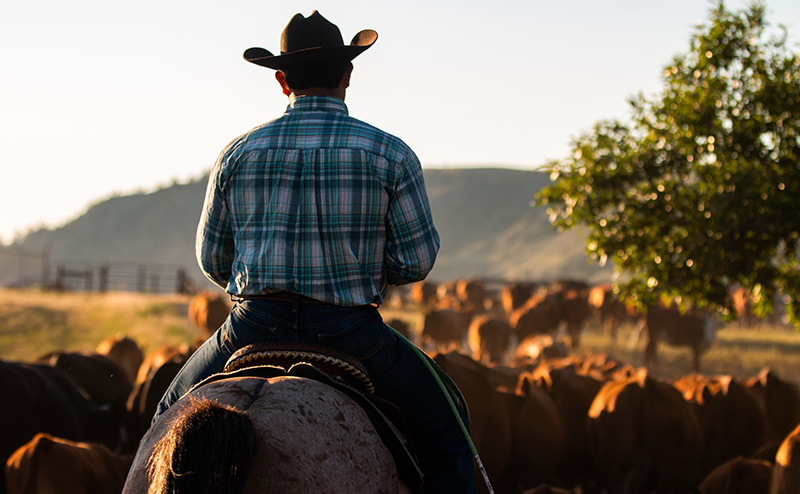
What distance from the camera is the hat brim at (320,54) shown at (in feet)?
10.4

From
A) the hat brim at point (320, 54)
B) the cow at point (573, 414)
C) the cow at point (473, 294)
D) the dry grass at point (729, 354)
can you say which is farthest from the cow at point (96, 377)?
the cow at point (473, 294)

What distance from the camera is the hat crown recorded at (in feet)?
10.6

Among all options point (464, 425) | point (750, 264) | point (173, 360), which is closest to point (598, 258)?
point (750, 264)

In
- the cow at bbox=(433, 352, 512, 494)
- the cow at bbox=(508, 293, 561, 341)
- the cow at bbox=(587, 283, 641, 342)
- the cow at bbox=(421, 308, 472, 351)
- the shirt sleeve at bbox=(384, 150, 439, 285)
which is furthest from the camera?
the cow at bbox=(587, 283, 641, 342)

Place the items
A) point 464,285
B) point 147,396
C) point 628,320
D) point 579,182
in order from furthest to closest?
point 464,285
point 628,320
point 579,182
point 147,396

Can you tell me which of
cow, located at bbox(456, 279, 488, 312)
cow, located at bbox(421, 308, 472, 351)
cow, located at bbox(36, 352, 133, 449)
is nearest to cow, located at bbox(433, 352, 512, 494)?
cow, located at bbox(36, 352, 133, 449)

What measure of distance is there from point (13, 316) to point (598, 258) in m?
21.2

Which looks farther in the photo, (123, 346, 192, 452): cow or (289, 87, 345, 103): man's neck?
(123, 346, 192, 452): cow

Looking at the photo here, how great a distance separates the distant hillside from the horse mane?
109m

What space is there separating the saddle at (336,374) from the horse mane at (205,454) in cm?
40

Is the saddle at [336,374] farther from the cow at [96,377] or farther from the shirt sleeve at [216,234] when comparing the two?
the cow at [96,377]

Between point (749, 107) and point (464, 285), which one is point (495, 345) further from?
point (464, 285)

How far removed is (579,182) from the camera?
10.5 meters

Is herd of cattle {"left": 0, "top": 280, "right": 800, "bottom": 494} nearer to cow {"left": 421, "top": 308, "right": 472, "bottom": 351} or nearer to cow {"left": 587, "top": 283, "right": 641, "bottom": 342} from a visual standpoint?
cow {"left": 421, "top": 308, "right": 472, "bottom": 351}
